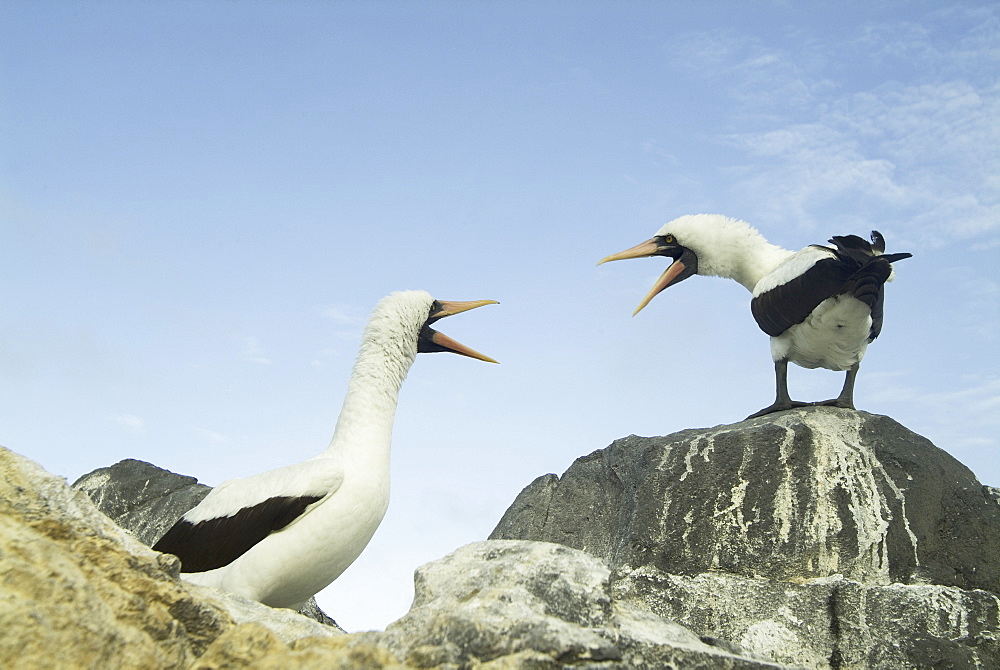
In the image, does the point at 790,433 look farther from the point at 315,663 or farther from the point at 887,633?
the point at 315,663

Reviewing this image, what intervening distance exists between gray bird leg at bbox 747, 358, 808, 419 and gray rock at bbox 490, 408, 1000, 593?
4.92 feet

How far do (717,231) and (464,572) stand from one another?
832 cm

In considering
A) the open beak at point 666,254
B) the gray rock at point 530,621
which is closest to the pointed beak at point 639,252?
the open beak at point 666,254

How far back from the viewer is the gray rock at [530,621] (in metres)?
2.41

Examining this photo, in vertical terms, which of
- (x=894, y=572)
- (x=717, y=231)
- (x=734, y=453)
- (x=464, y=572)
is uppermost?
(x=717, y=231)

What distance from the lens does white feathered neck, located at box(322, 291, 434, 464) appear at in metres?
6.04

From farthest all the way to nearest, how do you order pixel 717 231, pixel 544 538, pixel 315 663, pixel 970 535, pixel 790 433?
pixel 717 231
pixel 544 538
pixel 790 433
pixel 970 535
pixel 315 663

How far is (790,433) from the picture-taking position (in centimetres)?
702

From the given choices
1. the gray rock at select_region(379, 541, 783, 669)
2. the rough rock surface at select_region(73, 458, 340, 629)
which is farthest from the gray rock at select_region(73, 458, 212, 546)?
the gray rock at select_region(379, 541, 783, 669)

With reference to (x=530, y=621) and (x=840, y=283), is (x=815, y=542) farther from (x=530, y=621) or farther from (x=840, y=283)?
(x=530, y=621)

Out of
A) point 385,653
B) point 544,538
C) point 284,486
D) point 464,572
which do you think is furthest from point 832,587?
point 385,653

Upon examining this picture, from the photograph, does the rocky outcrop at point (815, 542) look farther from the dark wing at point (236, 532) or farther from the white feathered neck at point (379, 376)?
the dark wing at point (236, 532)

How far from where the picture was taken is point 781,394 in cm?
927

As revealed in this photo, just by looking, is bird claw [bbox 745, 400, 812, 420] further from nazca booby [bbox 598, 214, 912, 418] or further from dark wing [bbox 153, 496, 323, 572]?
dark wing [bbox 153, 496, 323, 572]
